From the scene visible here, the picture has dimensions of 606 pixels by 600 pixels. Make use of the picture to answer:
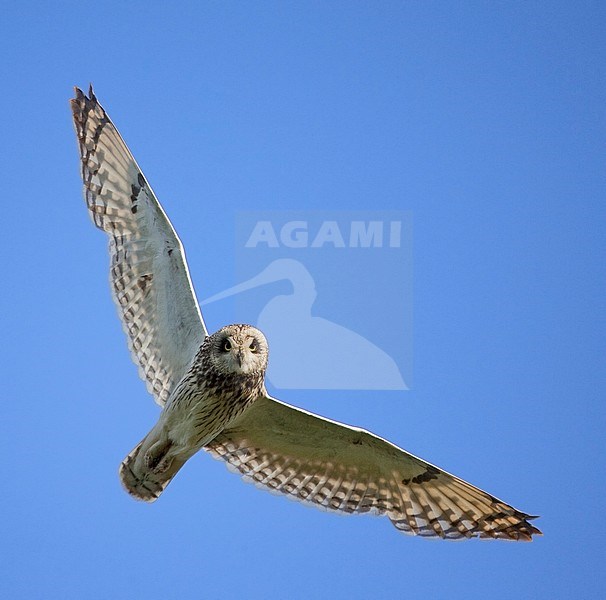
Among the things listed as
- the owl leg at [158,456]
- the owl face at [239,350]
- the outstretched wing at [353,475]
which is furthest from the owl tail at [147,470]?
the owl face at [239,350]

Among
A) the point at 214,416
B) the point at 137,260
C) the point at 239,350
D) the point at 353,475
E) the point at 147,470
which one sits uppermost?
the point at 137,260

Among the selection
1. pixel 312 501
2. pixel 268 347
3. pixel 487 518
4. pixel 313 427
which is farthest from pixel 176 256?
pixel 487 518

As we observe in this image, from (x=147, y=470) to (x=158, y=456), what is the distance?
88 millimetres

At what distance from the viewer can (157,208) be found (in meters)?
4.48

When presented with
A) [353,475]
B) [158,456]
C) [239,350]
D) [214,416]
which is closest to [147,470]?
[158,456]

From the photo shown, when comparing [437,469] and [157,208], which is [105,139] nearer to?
[157,208]

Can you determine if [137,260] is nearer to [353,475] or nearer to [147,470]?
[147,470]

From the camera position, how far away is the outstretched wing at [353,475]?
4.38m

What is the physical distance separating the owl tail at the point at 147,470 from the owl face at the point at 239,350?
48cm

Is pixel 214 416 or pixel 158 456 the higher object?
pixel 214 416

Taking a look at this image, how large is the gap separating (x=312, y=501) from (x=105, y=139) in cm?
198

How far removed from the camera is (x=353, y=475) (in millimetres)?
4551

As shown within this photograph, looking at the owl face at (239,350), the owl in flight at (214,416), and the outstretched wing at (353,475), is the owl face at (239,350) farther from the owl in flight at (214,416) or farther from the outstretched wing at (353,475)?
the outstretched wing at (353,475)

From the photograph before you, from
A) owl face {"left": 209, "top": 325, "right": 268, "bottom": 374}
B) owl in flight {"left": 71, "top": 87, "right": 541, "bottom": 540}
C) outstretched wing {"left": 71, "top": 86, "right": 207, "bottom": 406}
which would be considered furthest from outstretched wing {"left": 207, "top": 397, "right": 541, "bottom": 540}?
outstretched wing {"left": 71, "top": 86, "right": 207, "bottom": 406}
